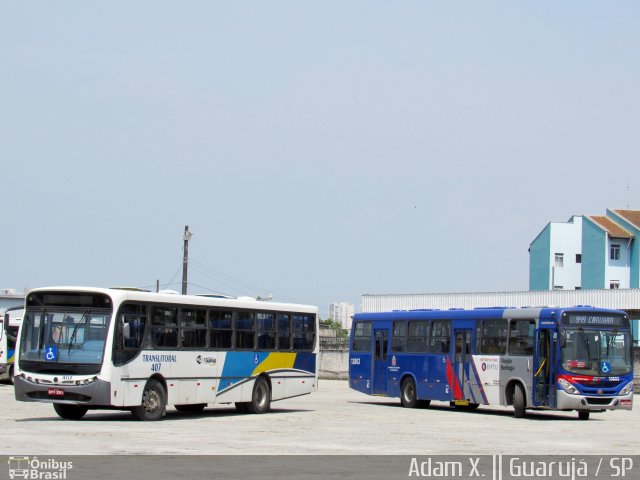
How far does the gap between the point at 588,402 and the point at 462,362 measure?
13.5 ft

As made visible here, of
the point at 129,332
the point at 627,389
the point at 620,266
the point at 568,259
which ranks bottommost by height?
the point at 627,389

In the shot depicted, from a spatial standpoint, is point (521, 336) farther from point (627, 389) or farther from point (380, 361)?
point (380, 361)

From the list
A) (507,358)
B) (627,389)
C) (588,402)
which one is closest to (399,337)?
(507,358)

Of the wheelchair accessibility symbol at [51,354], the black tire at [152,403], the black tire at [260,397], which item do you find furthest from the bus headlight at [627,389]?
the wheelchair accessibility symbol at [51,354]

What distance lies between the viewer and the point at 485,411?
3338cm

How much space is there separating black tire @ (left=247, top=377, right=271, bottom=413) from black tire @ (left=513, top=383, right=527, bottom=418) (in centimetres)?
586

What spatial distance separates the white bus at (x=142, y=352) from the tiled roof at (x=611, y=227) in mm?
58392

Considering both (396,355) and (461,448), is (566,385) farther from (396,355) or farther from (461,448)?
(461,448)

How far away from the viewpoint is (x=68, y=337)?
78.6 ft

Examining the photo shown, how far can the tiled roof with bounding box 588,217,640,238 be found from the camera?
3339 inches

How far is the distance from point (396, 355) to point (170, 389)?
1041cm

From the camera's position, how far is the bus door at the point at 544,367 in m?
29.4
